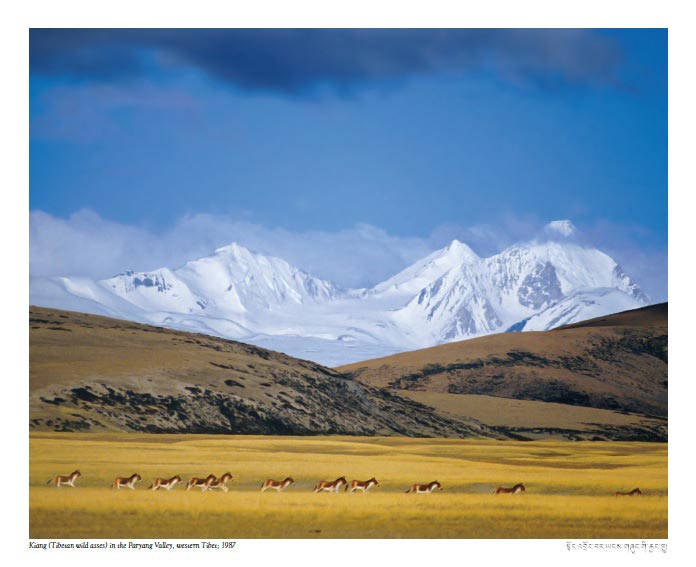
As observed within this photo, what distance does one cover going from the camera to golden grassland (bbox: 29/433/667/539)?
136 feet

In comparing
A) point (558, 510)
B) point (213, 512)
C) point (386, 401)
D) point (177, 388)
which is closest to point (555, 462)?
point (558, 510)

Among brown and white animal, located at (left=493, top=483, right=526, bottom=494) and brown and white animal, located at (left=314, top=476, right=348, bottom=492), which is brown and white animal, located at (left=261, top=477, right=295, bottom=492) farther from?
brown and white animal, located at (left=493, top=483, right=526, bottom=494)

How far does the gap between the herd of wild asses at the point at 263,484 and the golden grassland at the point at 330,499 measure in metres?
0.54

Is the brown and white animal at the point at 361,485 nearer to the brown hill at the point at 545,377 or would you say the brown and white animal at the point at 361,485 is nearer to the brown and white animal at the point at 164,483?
the brown and white animal at the point at 164,483

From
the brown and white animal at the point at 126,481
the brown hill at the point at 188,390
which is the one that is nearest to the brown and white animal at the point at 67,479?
the brown and white animal at the point at 126,481

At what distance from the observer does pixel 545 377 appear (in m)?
173

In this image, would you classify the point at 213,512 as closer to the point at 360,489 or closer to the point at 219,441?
the point at 360,489

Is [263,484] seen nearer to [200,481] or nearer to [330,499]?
[200,481]

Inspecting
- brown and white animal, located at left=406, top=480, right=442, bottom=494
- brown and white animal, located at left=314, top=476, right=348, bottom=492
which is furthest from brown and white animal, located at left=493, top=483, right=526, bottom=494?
brown and white animal, located at left=314, top=476, right=348, bottom=492

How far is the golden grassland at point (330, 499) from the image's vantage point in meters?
41.4

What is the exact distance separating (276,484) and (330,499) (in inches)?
231

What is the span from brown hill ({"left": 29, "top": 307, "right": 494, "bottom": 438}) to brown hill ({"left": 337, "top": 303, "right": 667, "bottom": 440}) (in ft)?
46.2

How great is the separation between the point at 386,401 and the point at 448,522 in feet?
305

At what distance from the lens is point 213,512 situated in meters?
42.8
